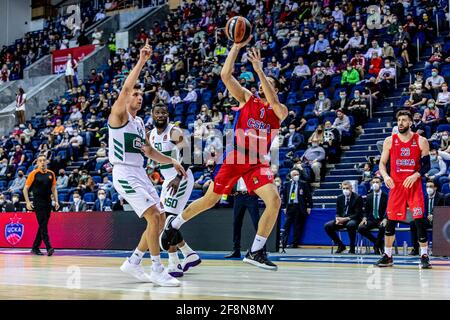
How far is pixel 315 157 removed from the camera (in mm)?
17469

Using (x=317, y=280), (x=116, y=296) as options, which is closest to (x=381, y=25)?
(x=317, y=280)

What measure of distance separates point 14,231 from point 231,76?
1213 centimetres

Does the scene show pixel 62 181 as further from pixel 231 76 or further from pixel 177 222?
pixel 231 76

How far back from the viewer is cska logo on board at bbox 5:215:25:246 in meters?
18.0

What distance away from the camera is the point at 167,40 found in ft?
94.3

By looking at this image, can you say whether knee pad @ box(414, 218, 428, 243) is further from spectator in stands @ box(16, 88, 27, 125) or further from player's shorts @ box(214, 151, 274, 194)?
spectator in stands @ box(16, 88, 27, 125)

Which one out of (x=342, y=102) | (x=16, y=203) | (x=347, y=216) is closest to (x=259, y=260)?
(x=347, y=216)

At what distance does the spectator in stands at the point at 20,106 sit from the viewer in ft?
95.9

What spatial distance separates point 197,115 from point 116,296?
15.1 metres

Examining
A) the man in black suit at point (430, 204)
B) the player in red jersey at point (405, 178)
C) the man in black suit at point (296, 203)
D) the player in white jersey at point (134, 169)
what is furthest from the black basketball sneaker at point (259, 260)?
the man in black suit at point (296, 203)

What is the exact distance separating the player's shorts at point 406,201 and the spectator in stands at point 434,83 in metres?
8.46

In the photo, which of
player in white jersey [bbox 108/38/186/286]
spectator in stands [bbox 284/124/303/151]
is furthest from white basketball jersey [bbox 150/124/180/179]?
spectator in stands [bbox 284/124/303/151]

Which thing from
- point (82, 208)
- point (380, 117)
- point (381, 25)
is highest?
point (381, 25)
